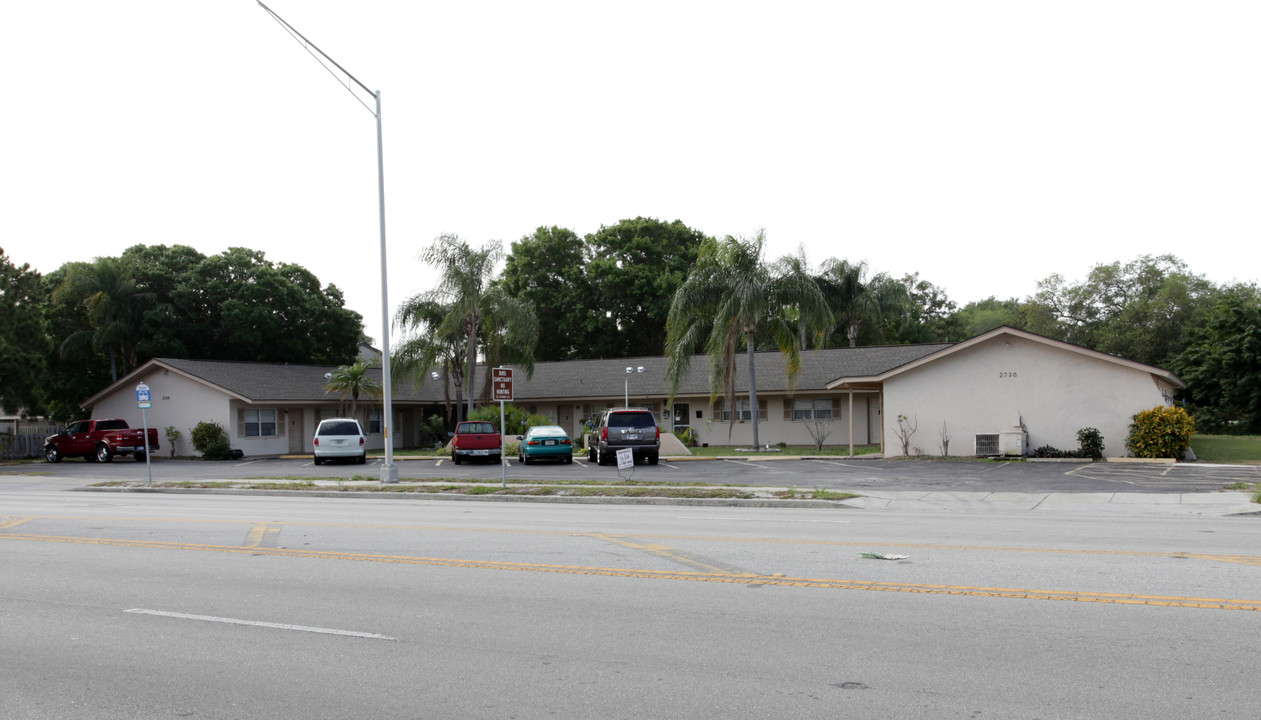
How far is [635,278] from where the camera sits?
6084cm

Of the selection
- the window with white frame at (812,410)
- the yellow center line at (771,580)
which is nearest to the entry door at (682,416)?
the window with white frame at (812,410)

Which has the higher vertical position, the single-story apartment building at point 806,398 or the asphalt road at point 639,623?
the single-story apartment building at point 806,398

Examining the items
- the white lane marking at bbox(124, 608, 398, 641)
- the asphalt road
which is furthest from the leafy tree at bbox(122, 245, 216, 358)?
the white lane marking at bbox(124, 608, 398, 641)

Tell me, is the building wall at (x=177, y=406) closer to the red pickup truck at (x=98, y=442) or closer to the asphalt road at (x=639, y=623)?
the red pickup truck at (x=98, y=442)

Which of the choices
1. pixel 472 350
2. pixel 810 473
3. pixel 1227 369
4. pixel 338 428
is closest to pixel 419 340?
pixel 472 350

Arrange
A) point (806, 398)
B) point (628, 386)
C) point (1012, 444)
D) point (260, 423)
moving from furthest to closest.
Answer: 1. point (628, 386)
2. point (260, 423)
3. point (806, 398)
4. point (1012, 444)

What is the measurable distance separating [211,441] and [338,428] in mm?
8779

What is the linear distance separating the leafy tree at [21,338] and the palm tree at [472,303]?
54.5 feet

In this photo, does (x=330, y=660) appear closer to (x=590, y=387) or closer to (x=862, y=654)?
(x=862, y=654)

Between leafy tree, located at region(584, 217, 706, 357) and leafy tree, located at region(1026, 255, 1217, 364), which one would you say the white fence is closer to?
leafy tree, located at region(584, 217, 706, 357)

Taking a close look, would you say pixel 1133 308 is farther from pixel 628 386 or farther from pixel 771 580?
pixel 771 580

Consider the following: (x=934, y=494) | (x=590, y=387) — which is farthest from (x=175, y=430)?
(x=934, y=494)

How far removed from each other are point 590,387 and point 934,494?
27.7 meters

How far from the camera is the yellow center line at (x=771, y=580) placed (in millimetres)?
8000
